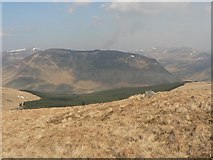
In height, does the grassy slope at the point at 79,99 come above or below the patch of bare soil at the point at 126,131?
below

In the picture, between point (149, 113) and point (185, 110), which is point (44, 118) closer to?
point (149, 113)

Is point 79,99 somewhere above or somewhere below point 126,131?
below

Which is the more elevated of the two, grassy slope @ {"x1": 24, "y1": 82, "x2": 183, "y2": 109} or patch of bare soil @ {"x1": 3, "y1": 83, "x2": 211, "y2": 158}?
patch of bare soil @ {"x1": 3, "y1": 83, "x2": 211, "y2": 158}

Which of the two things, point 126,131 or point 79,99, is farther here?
point 79,99

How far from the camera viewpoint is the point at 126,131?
28.4 m

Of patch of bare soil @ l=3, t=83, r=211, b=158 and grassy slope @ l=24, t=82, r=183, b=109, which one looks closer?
patch of bare soil @ l=3, t=83, r=211, b=158

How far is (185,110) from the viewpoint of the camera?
2972 cm

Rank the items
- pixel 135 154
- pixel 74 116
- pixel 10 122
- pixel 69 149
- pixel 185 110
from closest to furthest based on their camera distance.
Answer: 1. pixel 135 154
2. pixel 69 149
3. pixel 185 110
4. pixel 74 116
5. pixel 10 122

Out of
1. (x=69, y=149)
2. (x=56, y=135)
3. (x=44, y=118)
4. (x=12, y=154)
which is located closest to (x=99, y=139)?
(x=69, y=149)

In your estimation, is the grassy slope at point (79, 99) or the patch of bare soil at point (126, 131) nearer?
the patch of bare soil at point (126, 131)

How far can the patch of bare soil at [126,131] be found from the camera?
25.3 m

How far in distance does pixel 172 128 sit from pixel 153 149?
3.07 m

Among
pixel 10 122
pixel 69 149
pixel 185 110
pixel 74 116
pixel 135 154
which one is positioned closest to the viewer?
pixel 135 154

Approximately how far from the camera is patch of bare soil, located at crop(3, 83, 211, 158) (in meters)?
25.3
